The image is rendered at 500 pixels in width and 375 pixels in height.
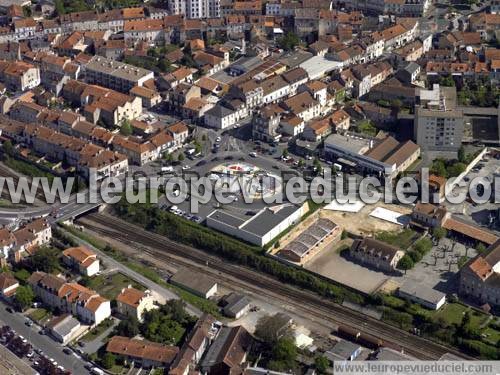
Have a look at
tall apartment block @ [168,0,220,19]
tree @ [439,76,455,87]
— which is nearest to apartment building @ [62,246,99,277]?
tree @ [439,76,455,87]

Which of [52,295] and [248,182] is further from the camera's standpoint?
[248,182]

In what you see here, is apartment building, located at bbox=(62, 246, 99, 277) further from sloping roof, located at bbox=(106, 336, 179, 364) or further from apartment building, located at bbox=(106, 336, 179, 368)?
apartment building, located at bbox=(106, 336, 179, 368)

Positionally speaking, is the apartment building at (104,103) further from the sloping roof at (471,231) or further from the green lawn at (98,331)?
the sloping roof at (471,231)

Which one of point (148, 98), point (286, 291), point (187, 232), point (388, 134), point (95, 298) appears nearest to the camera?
point (95, 298)

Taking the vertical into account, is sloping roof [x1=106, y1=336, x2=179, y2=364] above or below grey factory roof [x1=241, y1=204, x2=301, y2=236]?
below

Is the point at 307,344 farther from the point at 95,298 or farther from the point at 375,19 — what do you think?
the point at 375,19

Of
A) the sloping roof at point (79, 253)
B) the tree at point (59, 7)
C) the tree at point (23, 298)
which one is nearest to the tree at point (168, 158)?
the sloping roof at point (79, 253)

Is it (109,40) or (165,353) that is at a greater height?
(109,40)

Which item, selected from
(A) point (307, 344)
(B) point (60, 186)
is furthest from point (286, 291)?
(B) point (60, 186)
